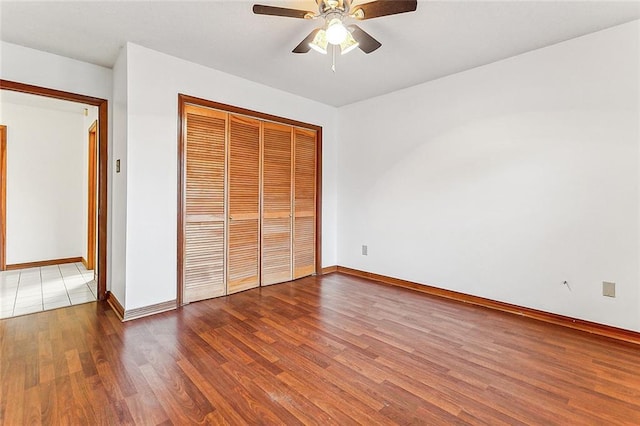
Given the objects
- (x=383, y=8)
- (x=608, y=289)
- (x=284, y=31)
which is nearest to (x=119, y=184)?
(x=284, y=31)

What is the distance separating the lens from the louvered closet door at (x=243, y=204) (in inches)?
137

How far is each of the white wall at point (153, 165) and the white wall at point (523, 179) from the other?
8.19 feet

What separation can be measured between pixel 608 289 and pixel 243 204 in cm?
358

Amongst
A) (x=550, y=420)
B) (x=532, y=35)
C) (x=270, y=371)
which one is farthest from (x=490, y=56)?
(x=270, y=371)

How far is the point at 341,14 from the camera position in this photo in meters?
2.06

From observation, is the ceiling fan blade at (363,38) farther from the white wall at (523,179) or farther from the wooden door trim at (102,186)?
the wooden door trim at (102,186)

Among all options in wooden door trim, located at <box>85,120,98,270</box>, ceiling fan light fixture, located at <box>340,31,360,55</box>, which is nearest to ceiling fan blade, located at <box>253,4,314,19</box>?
ceiling fan light fixture, located at <box>340,31,360,55</box>

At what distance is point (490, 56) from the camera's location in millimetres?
2934

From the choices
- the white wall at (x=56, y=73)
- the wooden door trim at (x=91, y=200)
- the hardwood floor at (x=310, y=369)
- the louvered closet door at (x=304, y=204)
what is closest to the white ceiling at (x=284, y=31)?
the white wall at (x=56, y=73)

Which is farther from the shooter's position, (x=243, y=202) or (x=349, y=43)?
(x=243, y=202)

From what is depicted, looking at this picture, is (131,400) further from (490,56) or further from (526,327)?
(490,56)

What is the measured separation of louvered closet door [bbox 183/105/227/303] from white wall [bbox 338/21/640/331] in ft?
6.79

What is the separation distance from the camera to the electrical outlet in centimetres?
248

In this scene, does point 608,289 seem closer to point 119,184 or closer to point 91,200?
point 119,184
